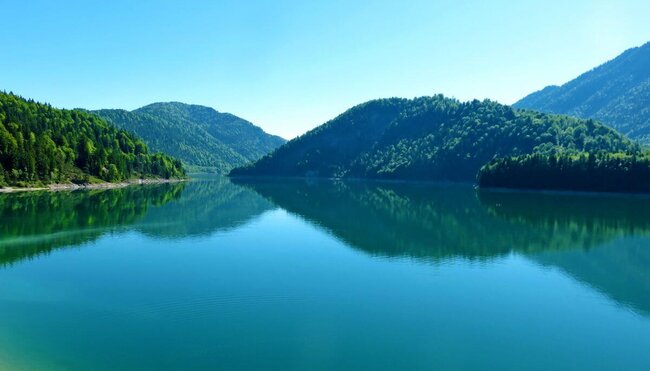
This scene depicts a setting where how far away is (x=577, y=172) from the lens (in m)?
139

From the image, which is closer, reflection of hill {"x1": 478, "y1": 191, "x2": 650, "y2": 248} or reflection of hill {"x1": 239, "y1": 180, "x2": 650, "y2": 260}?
reflection of hill {"x1": 239, "y1": 180, "x2": 650, "y2": 260}

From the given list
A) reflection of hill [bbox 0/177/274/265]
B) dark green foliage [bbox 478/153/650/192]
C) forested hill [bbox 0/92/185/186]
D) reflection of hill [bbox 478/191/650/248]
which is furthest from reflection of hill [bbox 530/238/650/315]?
forested hill [bbox 0/92/185/186]

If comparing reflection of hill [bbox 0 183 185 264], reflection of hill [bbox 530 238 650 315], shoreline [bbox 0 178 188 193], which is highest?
shoreline [bbox 0 178 188 193]

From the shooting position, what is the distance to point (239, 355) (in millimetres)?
21953

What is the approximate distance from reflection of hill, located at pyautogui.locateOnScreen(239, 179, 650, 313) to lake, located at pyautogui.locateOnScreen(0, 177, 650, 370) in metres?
0.39

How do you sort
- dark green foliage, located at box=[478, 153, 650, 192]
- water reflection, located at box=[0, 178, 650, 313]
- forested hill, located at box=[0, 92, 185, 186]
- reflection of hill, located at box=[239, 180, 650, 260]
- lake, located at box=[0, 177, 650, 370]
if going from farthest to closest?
dark green foliage, located at box=[478, 153, 650, 192] → forested hill, located at box=[0, 92, 185, 186] → reflection of hill, located at box=[239, 180, 650, 260] → water reflection, located at box=[0, 178, 650, 313] → lake, located at box=[0, 177, 650, 370]

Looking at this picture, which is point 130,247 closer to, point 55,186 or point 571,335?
point 571,335

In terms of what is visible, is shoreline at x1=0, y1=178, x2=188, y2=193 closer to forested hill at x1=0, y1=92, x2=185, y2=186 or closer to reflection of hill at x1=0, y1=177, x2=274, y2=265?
forested hill at x1=0, y1=92, x2=185, y2=186

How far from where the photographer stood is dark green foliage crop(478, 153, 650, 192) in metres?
128

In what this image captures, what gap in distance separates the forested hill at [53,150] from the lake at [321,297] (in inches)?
2598

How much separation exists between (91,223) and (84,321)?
4645cm

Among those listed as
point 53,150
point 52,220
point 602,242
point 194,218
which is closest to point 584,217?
point 602,242

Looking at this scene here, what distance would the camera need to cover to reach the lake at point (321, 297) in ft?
73.6

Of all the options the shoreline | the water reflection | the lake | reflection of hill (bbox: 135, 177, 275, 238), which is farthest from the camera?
the shoreline
